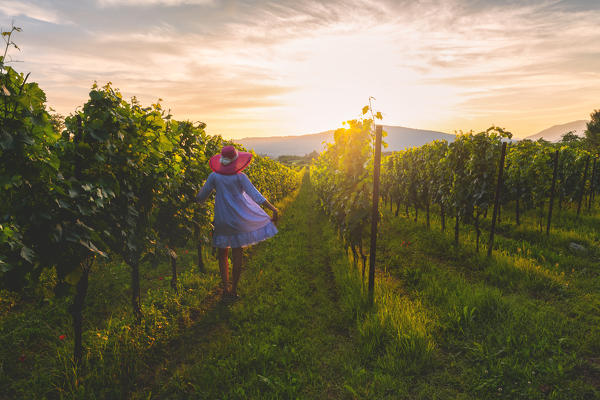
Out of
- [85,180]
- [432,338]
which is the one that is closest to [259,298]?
[432,338]

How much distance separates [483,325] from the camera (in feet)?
13.1

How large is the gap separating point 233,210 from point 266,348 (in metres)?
2.18

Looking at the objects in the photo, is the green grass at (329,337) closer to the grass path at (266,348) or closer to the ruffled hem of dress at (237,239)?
the grass path at (266,348)

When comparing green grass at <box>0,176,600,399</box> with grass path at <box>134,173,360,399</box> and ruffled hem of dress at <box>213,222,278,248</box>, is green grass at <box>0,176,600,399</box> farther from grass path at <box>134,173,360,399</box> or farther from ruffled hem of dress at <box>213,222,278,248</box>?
ruffled hem of dress at <box>213,222,278,248</box>

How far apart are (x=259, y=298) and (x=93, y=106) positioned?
376 centimetres

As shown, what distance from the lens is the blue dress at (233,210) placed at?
4.70m

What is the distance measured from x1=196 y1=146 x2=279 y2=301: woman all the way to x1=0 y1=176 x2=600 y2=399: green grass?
1.13 metres

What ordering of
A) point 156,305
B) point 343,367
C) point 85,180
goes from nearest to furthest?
point 85,180
point 343,367
point 156,305

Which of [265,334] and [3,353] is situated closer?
[3,353]

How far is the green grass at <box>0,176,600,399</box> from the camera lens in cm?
303

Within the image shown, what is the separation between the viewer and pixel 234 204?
4703 millimetres

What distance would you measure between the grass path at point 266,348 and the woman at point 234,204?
96cm

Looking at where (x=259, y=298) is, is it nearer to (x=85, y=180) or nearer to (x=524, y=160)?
(x=85, y=180)

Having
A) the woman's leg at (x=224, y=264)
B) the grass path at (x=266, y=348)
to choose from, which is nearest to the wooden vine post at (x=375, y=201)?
the grass path at (x=266, y=348)
